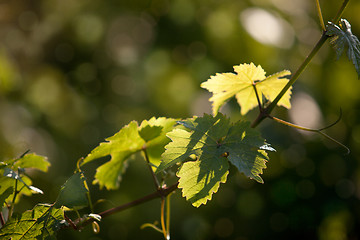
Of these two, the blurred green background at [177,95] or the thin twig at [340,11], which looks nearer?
the thin twig at [340,11]

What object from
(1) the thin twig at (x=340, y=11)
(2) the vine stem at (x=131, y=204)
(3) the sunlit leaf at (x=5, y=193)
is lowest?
(2) the vine stem at (x=131, y=204)

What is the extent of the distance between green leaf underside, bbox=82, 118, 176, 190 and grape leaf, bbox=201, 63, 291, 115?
0.10 metres

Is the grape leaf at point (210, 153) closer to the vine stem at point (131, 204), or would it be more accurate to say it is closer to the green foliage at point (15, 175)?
the vine stem at point (131, 204)

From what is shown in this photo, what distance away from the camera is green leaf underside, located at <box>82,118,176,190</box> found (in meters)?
0.71

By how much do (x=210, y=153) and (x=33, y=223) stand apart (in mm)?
266

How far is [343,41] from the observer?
59 cm

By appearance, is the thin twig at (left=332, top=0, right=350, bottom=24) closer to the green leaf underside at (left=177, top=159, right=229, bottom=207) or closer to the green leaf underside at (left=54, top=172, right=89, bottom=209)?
the green leaf underside at (left=177, top=159, right=229, bottom=207)

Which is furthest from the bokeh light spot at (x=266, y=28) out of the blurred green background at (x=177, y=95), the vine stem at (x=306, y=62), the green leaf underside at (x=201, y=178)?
the green leaf underside at (x=201, y=178)

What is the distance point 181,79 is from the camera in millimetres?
2502

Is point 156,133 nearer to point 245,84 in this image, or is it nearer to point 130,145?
point 130,145

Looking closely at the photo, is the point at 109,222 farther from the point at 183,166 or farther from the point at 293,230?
the point at 183,166

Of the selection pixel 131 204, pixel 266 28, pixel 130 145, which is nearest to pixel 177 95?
pixel 266 28

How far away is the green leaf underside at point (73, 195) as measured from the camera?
1.89ft

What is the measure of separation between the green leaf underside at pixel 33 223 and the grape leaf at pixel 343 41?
46cm
